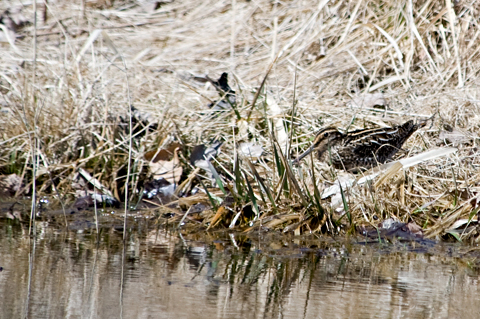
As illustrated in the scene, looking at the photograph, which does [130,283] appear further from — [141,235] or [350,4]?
[350,4]

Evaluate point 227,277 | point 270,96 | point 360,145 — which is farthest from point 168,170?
point 227,277

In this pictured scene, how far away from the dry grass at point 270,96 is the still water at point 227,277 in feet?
1.30

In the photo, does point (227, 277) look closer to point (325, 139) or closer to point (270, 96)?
point (325, 139)

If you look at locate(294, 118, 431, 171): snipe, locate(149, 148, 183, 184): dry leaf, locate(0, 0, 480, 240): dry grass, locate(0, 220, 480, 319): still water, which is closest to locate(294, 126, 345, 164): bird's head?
locate(294, 118, 431, 171): snipe

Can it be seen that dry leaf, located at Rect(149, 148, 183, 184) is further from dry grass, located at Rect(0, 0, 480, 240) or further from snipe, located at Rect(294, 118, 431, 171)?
snipe, located at Rect(294, 118, 431, 171)

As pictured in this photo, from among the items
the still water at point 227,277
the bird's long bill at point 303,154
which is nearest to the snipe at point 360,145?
the bird's long bill at point 303,154

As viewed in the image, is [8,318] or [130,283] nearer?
[8,318]

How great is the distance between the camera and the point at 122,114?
227 inches

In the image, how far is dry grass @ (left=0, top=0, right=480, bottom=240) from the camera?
14.3 ft

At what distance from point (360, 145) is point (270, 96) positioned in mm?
1147

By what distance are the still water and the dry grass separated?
397mm

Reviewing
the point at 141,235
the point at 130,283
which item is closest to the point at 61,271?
the point at 130,283

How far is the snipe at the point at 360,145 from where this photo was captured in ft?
16.5

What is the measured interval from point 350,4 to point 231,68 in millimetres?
1556
